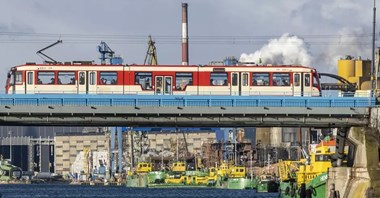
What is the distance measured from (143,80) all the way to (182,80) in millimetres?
3815

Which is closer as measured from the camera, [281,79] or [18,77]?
[18,77]

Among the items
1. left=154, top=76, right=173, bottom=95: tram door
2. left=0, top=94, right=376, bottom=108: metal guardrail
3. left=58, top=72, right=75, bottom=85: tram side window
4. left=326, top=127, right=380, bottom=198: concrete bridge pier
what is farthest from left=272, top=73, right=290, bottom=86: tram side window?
left=58, top=72, right=75, bottom=85: tram side window

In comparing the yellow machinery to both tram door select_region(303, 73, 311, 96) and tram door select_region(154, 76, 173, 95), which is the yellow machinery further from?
tram door select_region(154, 76, 173, 95)

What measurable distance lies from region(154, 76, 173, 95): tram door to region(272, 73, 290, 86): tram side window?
10329 mm

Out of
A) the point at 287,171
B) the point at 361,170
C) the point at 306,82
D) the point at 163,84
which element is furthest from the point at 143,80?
the point at 287,171

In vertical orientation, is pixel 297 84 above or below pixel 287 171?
Answer: above

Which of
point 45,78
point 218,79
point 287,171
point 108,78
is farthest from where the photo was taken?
point 287,171

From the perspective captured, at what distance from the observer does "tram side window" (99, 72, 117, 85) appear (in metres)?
112

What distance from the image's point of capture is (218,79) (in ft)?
370

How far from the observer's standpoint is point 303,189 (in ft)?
359

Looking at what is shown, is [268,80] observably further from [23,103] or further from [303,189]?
[23,103]

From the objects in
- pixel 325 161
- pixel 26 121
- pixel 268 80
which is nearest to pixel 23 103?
pixel 26 121

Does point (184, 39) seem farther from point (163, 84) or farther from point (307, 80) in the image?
point (163, 84)

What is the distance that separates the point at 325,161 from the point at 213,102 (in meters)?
22.7
